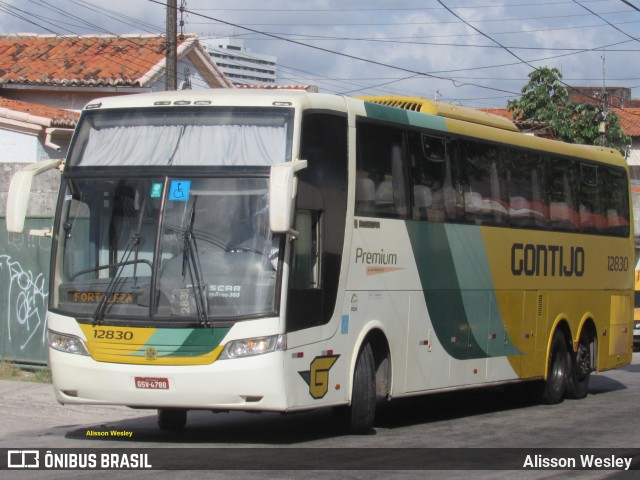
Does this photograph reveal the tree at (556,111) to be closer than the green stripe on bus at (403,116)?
No

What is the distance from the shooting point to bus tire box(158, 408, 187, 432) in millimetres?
11898

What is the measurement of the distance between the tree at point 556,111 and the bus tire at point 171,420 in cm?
2716

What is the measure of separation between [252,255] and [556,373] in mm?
7993

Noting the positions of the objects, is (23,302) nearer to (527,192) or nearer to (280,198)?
(527,192)

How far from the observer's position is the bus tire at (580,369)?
1725cm

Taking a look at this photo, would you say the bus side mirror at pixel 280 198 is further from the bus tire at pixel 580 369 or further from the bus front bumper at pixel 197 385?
the bus tire at pixel 580 369

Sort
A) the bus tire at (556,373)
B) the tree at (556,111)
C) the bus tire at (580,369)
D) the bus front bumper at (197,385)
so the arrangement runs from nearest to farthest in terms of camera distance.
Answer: the bus front bumper at (197,385), the bus tire at (556,373), the bus tire at (580,369), the tree at (556,111)

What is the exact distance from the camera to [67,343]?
423 inches

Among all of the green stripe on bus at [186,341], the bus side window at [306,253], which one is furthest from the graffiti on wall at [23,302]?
the bus side window at [306,253]

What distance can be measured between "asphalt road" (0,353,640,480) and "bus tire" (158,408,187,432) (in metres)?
0.14

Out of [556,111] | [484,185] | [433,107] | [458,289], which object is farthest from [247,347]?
[556,111]

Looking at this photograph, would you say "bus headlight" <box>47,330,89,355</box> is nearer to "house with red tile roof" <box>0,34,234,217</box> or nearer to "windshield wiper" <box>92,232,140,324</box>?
"windshield wiper" <box>92,232,140,324</box>

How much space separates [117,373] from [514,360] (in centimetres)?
680

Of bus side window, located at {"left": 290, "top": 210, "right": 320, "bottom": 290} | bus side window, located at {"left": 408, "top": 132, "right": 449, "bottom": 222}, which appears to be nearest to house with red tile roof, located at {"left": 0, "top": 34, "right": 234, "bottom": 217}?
bus side window, located at {"left": 408, "top": 132, "right": 449, "bottom": 222}
